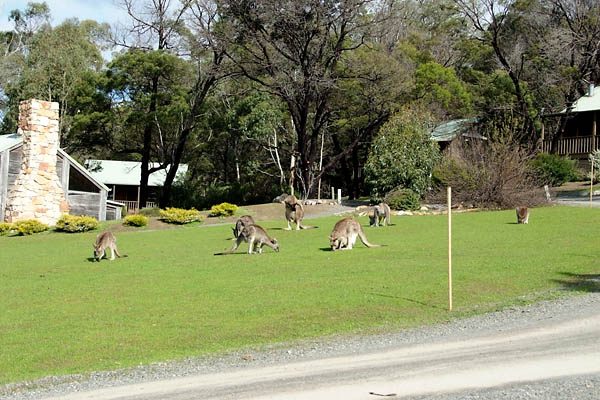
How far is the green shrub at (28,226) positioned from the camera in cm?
3641

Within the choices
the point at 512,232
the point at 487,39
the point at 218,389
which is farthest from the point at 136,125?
the point at 218,389

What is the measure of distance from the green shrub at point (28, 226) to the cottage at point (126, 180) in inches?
1056

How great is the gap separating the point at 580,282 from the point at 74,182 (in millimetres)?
35341

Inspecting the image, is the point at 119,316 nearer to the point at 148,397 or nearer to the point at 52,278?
the point at 148,397

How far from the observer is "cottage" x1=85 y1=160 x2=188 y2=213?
218ft

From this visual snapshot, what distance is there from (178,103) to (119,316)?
1607 inches

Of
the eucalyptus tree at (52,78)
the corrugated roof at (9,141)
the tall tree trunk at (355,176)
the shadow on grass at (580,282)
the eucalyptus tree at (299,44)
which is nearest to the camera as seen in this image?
the shadow on grass at (580,282)

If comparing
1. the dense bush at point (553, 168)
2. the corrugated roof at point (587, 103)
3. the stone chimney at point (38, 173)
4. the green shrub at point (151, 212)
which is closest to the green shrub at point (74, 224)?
the stone chimney at point (38, 173)

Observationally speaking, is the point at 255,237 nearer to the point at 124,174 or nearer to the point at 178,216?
the point at 178,216

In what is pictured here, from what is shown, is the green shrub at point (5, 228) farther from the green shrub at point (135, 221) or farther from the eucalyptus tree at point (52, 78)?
the eucalyptus tree at point (52, 78)

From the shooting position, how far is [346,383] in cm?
909

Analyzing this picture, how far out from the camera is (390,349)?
10883mm

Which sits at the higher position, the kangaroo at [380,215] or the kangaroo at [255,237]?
the kangaroo at [380,215]

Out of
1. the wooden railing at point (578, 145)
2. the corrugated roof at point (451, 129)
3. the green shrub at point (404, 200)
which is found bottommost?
the green shrub at point (404, 200)
